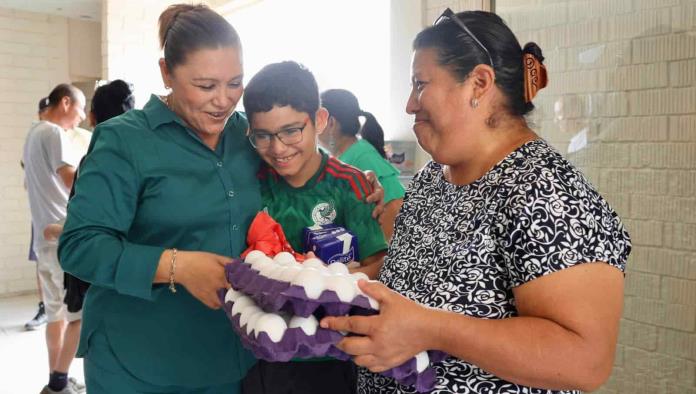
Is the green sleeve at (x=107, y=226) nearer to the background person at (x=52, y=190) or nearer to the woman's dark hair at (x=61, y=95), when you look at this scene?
the background person at (x=52, y=190)

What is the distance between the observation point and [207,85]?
4.74ft

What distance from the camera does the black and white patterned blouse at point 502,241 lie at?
93 cm

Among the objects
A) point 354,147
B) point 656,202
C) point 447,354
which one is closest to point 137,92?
point 354,147

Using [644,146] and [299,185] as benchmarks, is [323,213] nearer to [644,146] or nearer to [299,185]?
[299,185]

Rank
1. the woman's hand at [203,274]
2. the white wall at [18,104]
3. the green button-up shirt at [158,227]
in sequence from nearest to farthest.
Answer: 1. the woman's hand at [203,274]
2. the green button-up shirt at [158,227]
3. the white wall at [18,104]

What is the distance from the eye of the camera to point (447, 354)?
0.99 metres

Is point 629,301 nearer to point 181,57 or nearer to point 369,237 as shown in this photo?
point 369,237

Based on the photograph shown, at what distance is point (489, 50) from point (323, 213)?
2.06 ft

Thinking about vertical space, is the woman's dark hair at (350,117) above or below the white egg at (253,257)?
above

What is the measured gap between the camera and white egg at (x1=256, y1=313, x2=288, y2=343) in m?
0.92

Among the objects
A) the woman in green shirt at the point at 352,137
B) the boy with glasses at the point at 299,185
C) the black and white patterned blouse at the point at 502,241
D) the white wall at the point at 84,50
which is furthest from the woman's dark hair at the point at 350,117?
the white wall at the point at 84,50

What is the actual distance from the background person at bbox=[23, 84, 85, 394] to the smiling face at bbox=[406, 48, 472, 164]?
10.9 ft

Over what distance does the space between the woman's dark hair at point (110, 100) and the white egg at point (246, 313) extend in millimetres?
2328

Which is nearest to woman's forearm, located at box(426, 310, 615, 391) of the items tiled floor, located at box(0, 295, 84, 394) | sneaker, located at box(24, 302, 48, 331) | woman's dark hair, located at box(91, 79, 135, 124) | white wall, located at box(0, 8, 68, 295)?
woman's dark hair, located at box(91, 79, 135, 124)
